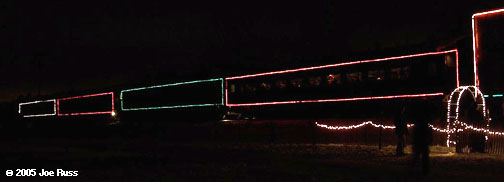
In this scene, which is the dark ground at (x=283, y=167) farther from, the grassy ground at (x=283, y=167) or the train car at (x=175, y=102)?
the train car at (x=175, y=102)

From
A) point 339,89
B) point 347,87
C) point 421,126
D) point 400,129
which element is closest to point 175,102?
point 339,89

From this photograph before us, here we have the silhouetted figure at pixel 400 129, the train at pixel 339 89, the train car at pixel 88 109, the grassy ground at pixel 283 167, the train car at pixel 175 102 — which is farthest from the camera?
the train car at pixel 88 109

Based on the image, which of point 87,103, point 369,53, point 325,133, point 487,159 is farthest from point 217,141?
point 87,103

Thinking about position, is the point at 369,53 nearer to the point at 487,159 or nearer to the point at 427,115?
the point at 487,159

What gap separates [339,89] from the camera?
2933 centimetres

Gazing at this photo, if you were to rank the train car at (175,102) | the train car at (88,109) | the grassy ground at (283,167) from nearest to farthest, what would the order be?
the grassy ground at (283,167), the train car at (175,102), the train car at (88,109)

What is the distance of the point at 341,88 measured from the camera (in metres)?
29.1

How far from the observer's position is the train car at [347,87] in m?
24.8

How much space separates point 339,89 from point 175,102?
14203 millimetres

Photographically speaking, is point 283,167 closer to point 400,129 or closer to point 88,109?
point 400,129

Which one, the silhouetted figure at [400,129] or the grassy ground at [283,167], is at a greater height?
the silhouetted figure at [400,129]

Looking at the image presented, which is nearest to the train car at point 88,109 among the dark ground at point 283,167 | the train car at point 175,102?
the train car at point 175,102

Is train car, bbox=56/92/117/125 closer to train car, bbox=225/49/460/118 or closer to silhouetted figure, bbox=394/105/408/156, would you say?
train car, bbox=225/49/460/118

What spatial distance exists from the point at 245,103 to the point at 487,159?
21.4m
